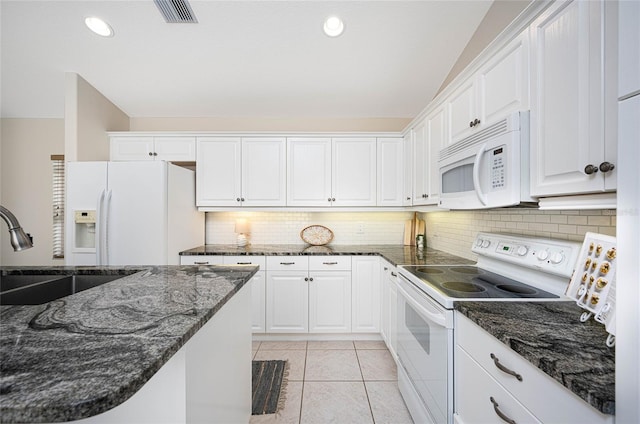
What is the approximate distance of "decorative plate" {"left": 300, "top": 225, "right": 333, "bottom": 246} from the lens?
3.33 m

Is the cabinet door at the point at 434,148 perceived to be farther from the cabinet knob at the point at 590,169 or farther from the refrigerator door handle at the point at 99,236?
the refrigerator door handle at the point at 99,236

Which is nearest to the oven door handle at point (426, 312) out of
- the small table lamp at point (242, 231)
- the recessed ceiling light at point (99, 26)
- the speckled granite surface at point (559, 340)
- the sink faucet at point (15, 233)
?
the speckled granite surface at point (559, 340)

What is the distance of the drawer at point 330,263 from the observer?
2.84 metres

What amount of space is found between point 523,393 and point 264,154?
9.24ft

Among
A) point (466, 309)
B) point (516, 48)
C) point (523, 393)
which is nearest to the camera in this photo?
point (523, 393)

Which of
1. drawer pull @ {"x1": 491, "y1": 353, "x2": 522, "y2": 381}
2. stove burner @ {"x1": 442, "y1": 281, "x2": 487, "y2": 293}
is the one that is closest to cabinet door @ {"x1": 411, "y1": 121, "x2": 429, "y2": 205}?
stove burner @ {"x1": 442, "y1": 281, "x2": 487, "y2": 293}

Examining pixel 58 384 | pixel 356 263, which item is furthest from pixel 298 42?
pixel 58 384

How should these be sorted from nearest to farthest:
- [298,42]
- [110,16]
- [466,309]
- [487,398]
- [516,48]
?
[487,398] < [466,309] < [516,48] < [110,16] < [298,42]

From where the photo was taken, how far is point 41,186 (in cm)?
337

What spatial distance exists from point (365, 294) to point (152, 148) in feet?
9.23

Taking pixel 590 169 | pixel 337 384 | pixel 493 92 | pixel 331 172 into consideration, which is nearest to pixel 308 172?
pixel 331 172

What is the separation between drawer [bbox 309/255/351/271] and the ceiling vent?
2314 mm

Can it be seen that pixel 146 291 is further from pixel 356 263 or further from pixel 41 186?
pixel 41 186

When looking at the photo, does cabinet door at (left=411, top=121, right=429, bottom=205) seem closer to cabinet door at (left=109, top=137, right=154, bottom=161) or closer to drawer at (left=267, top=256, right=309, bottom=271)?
drawer at (left=267, top=256, right=309, bottom=271)
